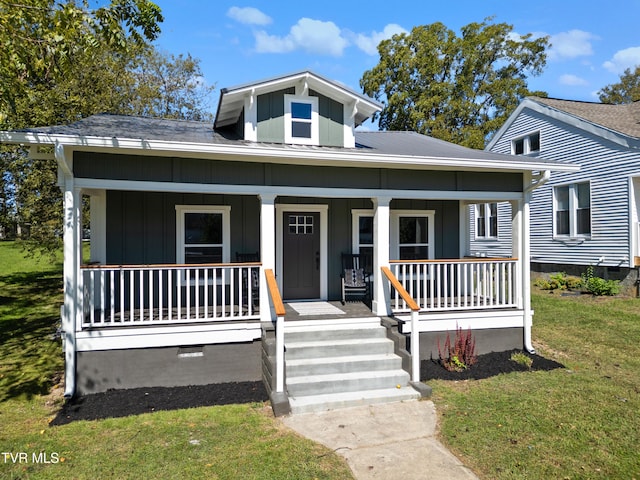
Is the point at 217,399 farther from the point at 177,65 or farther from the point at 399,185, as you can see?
the point at 177,65

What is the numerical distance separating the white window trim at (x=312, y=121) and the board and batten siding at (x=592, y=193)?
9.55 m

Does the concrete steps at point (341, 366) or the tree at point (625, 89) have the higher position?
the tree at point (625, 89)

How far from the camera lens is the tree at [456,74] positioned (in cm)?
2695

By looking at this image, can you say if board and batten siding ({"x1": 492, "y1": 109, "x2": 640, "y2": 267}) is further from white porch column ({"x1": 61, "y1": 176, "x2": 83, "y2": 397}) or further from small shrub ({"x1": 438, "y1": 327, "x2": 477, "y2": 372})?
white porch column ({"x1": 61, "y1": 176, "x2": 83, "y2": 397})

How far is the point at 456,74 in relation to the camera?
28188 millimetres

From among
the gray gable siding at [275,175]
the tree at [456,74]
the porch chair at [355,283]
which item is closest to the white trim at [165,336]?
the gray gable siding at [275,175]

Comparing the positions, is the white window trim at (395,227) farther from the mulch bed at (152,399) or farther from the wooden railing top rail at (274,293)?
the mulch bed at (152,399)

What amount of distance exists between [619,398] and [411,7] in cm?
1225

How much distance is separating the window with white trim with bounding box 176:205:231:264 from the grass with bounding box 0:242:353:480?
293 centimetres

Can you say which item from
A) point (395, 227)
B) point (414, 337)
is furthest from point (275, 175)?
point (395, 227)

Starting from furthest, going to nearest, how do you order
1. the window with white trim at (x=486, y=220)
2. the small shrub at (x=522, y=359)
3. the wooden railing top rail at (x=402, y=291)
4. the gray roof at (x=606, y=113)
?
the window with white trim at (x=486, y=220) → the gray roof at (x=606, y=113) → the small shrub at (x=522, y=359) → the wooden railing top rail at (x=402, y=291)

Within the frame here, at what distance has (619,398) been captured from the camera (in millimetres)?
5312

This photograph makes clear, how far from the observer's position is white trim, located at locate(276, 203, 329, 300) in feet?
27.3

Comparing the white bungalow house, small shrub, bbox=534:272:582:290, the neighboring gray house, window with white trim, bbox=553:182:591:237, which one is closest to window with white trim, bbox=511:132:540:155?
the neighboring gray house
